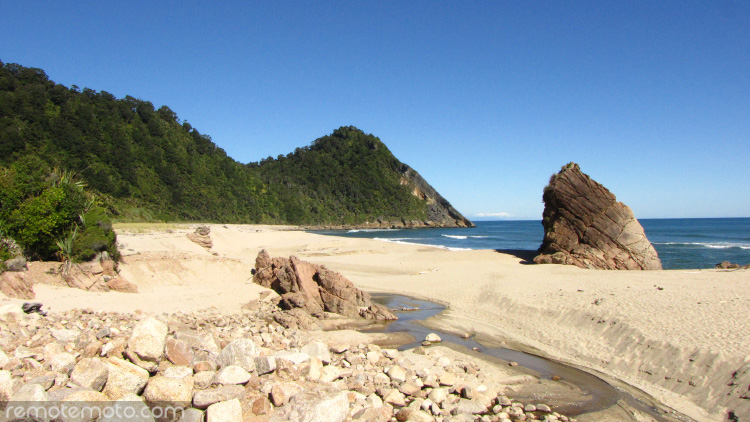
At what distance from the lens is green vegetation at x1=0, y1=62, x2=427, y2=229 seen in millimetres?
11859

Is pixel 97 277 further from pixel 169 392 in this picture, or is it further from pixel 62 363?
pixel 169 392

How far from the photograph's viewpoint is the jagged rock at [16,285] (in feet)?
29.5

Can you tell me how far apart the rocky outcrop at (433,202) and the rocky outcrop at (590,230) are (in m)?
96.8

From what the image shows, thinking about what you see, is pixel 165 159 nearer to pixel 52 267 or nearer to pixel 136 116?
pixel 136 116

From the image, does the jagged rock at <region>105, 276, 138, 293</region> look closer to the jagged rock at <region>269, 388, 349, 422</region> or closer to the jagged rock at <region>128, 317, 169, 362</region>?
the jagged rock at <region>128, 317, 169, 362</region>

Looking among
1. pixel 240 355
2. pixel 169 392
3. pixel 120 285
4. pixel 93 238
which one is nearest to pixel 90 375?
pixel 169 392

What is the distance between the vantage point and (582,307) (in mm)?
12508

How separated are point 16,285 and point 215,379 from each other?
676 cm

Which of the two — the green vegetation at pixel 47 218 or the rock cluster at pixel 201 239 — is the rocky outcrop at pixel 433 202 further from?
the green vegetation at pixel 47 218

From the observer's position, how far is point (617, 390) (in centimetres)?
770

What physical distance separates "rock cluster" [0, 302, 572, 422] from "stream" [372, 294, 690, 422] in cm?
65

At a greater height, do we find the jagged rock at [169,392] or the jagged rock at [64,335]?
the jagged rock at [64,335]

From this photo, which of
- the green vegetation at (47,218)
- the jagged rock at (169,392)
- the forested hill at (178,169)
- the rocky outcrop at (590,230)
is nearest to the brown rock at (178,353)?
the jagged rock at (169,392)

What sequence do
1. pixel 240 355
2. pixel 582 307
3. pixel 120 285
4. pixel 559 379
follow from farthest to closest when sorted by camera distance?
pixel 582 307 < pixel 120 285 < pixel 559 379 < pixel 240 355
